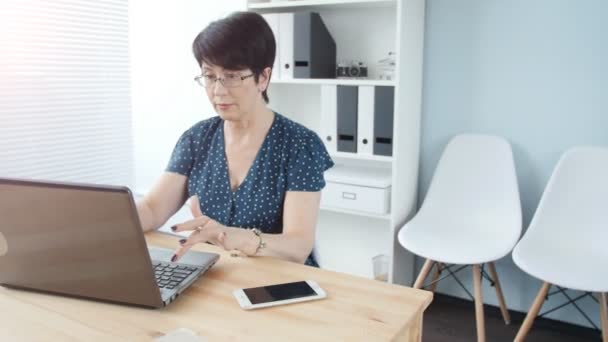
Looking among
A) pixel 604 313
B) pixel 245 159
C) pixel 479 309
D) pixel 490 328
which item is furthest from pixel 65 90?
pixel 604 313

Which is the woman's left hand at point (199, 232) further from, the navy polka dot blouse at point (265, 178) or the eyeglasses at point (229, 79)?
the eyeglasses at point (229, 79)

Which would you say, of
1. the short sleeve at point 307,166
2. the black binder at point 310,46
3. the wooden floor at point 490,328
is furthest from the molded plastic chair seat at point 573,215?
the black binder at point 310,46

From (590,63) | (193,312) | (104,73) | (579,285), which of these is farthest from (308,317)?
(104,73)

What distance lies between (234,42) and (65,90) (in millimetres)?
1909

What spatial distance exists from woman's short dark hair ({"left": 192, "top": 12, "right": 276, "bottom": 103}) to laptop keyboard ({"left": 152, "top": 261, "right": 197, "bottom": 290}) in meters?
0.58

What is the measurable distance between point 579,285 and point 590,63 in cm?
104

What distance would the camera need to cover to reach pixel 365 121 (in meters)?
2.74

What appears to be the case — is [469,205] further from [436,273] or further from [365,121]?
[365,121]

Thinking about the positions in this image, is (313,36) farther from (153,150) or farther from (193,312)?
(193,312)

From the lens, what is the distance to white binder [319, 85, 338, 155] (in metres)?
2.79

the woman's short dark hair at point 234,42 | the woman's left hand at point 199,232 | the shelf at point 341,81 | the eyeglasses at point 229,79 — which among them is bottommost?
the woman's left hand at point 199,232

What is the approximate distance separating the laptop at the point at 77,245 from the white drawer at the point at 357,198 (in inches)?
66.9

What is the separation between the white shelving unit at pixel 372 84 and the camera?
8.78 ft

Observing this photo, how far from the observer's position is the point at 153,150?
12.0ft
